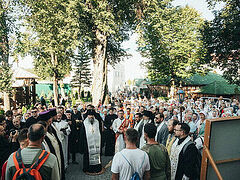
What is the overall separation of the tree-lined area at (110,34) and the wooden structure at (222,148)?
42.0ft

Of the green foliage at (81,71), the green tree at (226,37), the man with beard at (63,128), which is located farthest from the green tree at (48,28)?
the green foliage at (81,71)

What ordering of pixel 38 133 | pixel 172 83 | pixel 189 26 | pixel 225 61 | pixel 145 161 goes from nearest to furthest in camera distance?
pixel 38 133, pixel 145 161, pixel 225 61, pixel 189 26, pixel 172 83

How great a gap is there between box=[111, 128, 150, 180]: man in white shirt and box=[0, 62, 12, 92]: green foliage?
12413 mm

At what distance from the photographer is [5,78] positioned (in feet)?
41.0

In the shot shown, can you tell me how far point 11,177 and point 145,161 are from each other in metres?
1.85

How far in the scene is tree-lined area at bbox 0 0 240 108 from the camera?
1465cm

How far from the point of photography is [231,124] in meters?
2.77

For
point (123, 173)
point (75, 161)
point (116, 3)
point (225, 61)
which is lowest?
point (75, 161)

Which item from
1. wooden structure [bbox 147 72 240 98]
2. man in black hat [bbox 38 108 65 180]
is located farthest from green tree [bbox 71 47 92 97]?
man in black hat [bbox 38 108 65 180]

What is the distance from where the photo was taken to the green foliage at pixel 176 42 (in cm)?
2553

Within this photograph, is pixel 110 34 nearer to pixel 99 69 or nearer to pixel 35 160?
pixel 99 69

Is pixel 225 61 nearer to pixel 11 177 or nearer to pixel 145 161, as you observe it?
pixel 145 161

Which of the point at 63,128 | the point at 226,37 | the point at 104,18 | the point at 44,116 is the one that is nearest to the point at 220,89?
the point at 226,37

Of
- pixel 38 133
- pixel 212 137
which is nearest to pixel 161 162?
pixel 212 137
